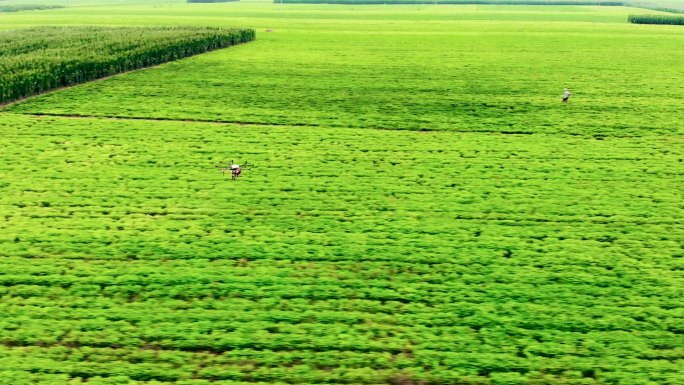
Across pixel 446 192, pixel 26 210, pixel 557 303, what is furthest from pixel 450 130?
pixel 26 210

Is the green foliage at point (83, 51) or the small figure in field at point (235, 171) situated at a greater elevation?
the green foliage at point (83, 51)

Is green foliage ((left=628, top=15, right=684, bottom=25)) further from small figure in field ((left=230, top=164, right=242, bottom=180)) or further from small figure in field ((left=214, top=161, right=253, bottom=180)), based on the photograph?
small figure in field ((left=230, top=164, right=242, bottom=180))

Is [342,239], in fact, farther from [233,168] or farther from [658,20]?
[658,20]

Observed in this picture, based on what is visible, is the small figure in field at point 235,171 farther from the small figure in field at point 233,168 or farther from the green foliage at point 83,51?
the green foliage at point 83,51

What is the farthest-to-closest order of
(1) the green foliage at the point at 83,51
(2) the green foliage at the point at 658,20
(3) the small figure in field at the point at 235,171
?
(2) the green foliage at the point at 658,20 < (1) the green foliage at the point at 83,51 < (3) the small figure in field at the point at 235,171

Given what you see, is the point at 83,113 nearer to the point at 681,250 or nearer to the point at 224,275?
the point at 224,275

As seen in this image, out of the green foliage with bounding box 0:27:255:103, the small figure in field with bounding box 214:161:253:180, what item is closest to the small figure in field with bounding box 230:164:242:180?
the small figure in field with bounding box 214:161:253:180

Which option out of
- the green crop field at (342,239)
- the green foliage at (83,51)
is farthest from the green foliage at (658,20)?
the green crop field at (342,239)
